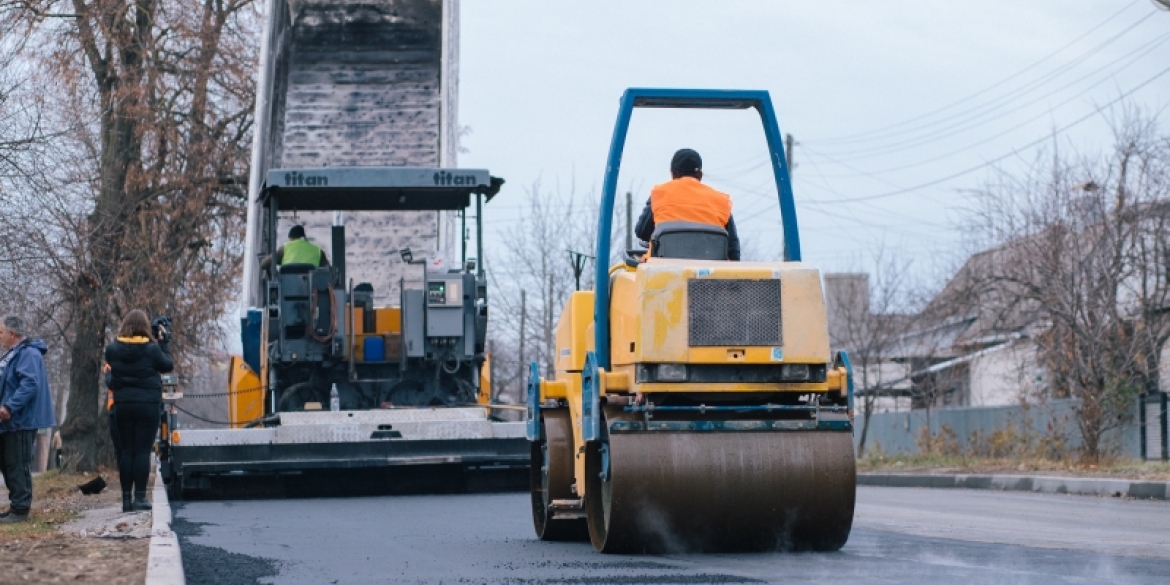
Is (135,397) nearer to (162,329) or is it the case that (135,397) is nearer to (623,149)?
(162,329)

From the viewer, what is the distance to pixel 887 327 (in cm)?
3316

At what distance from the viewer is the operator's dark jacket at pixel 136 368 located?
13070 millimetres

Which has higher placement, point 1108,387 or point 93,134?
point 93,134

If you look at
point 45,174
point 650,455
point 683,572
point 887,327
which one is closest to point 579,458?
point 650,455

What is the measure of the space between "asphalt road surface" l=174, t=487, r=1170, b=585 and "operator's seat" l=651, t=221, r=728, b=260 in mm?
1576

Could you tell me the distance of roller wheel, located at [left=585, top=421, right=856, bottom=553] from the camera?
815 cm

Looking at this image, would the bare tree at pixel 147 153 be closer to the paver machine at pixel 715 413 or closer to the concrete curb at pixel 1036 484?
the concrete curb at pixel 1036 484

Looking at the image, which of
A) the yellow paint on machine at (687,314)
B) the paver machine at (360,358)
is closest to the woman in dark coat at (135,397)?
the paver machine at (360,358)

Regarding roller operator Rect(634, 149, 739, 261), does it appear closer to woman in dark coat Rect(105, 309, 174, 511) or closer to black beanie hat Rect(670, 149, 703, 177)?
black beanie hat Rect(670, 149, 703, 177)

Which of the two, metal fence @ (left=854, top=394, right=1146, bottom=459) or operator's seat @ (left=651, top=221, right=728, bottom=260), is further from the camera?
metal fence @ (left=854, top=394, right=1146, bottom=459)

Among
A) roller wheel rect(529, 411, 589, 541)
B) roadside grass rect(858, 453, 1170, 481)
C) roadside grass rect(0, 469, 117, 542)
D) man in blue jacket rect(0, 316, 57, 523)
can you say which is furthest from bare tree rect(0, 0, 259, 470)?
roller wheel rect(529, 411, 589, 541)

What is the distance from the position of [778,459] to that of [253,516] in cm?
586

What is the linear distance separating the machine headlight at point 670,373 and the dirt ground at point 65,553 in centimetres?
266

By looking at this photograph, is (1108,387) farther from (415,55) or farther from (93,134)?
(93,134)
